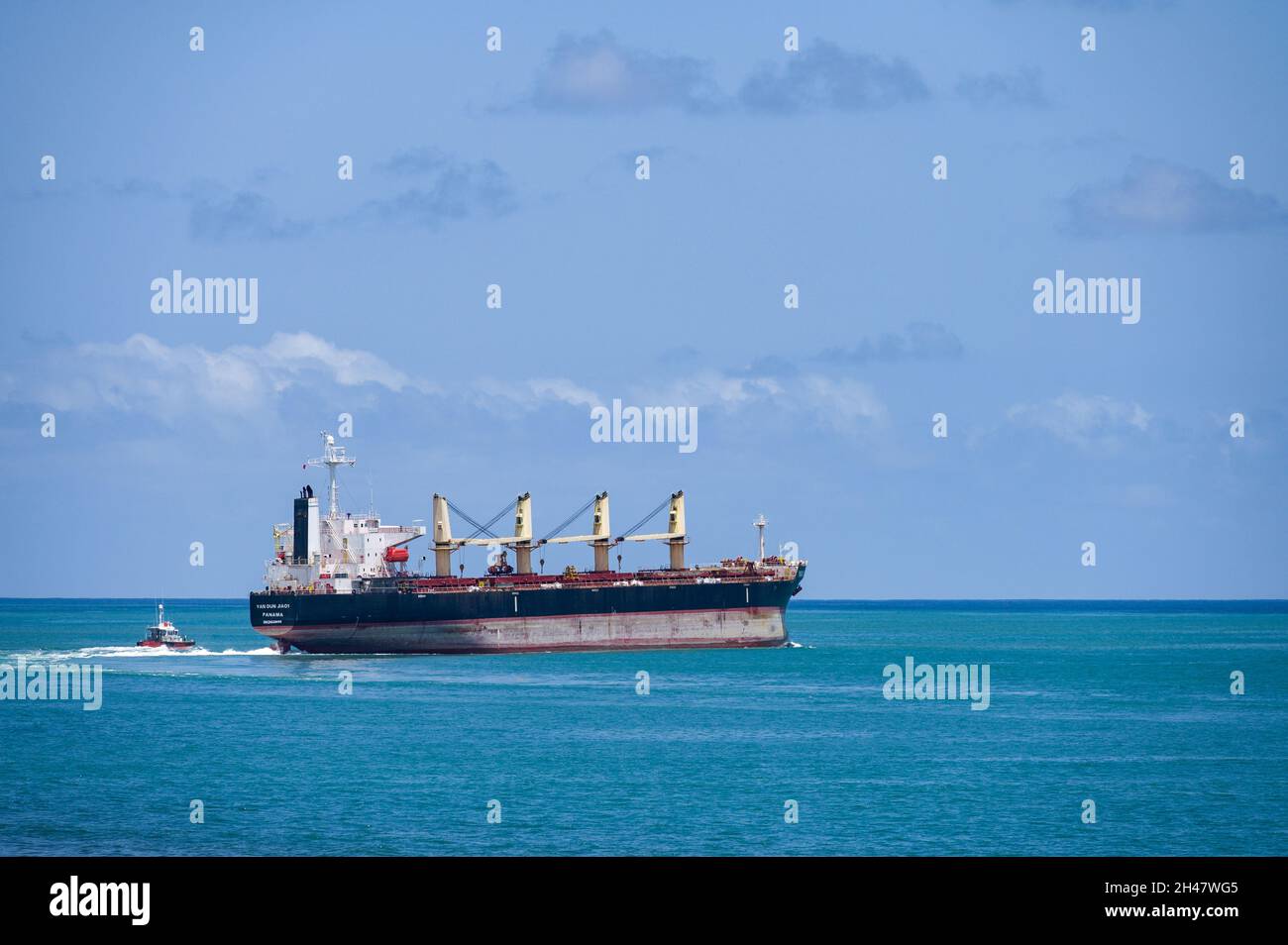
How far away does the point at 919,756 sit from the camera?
2116 inches

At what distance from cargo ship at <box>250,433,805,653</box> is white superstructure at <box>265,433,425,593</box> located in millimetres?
79

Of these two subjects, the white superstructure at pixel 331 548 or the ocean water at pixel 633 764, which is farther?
the white superstructure at pixel 331 548

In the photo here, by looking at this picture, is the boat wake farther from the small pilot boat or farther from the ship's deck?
the ship's deck

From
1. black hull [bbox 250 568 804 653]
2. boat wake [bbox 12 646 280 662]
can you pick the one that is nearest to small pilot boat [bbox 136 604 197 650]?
boat wake [bbox 12 646 280 662]

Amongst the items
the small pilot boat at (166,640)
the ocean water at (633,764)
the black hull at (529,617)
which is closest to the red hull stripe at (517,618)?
the black hull at (529,617)

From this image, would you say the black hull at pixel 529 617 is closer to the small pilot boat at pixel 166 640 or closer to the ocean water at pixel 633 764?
the ocean water at pixel 633 764

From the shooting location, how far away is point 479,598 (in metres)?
97.6

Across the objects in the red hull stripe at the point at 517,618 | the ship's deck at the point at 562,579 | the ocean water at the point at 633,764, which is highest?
the ship's deck at the point at 562,579

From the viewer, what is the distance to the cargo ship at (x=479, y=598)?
95.5 m

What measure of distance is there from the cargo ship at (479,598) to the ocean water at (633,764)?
4.12 metres

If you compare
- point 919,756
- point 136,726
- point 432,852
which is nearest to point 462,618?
point 136,726

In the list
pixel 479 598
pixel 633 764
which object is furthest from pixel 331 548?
pixel 633 764
